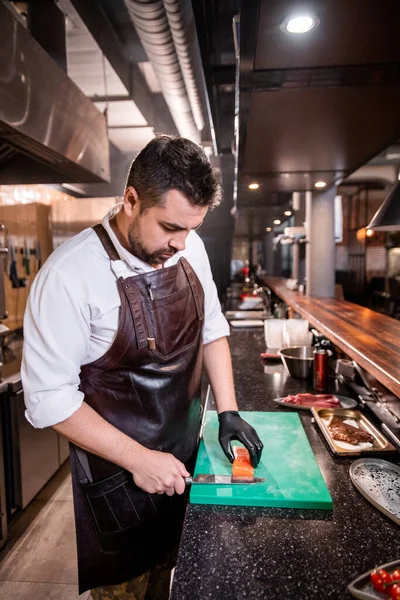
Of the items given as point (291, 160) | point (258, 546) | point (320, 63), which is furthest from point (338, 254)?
point (258, 546)

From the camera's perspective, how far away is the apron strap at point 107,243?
1369 millimetres

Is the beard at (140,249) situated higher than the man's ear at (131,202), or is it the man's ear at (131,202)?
the man's ear at (131,202)

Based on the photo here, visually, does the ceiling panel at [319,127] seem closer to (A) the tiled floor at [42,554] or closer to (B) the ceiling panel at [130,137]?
(B) the ceiling panel at [130,137]

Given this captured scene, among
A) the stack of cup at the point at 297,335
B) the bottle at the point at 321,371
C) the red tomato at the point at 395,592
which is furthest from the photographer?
the stack of cup at the point at 297,335

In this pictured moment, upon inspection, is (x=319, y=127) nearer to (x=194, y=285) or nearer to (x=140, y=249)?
(x=194, y=285)

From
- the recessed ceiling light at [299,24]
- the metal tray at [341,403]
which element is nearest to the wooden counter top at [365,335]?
the metal tray at [341,403]

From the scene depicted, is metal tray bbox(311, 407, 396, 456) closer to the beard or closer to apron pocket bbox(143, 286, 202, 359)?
apron pocket bbox(143, 286, 202, 359)

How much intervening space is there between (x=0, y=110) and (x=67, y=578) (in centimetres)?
254

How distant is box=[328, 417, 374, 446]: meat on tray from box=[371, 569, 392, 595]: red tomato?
2.38 ft

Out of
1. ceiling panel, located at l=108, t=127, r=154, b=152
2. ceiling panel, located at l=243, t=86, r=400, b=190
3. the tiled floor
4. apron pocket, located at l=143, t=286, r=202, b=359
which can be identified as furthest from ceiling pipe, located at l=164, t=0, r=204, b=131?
the tiled floor

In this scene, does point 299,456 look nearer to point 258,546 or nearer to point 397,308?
point 258,546

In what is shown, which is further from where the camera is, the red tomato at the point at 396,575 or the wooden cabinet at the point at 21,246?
the wooden cabinet at the point at 21,246

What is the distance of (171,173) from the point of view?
123 centimetres

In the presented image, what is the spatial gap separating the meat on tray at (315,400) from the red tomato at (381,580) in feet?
3.58
